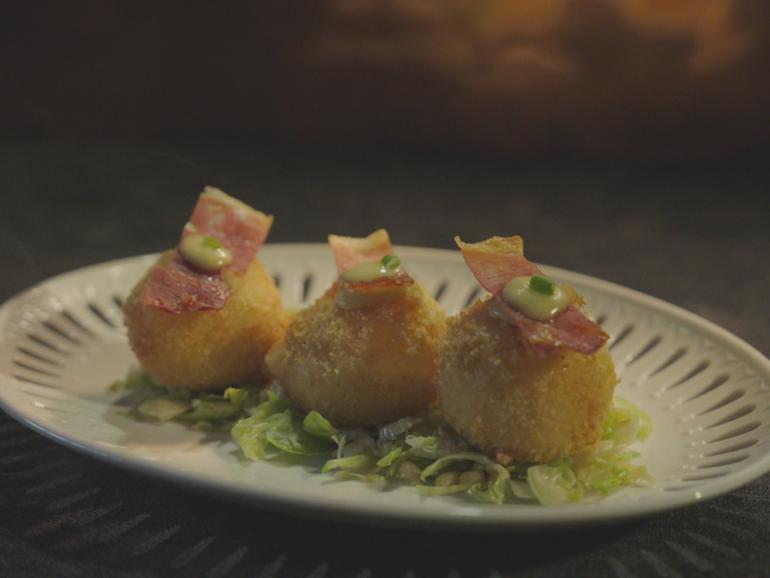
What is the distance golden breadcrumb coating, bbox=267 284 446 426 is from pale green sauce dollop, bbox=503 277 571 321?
1.02 feet

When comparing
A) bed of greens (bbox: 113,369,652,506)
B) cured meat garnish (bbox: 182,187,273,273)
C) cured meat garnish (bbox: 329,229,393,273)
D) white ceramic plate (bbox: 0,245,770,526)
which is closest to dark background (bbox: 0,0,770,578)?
white ceramic plate (bbox: 0,245,770,526)

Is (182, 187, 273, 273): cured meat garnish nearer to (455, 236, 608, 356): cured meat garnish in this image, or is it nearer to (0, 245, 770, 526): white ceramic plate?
(0, 245, 770, 526): white ceramic plate

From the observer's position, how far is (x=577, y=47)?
6430mm

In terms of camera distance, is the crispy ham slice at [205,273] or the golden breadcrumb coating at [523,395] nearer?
the golden breadcrumb coating at [523,395]

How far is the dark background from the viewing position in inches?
199

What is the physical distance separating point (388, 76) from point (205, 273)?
4.36 m

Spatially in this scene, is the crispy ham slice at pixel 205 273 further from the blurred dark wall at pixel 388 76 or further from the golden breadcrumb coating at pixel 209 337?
the blurred dark wall at pixel 388 76

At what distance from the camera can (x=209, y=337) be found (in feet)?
9.05

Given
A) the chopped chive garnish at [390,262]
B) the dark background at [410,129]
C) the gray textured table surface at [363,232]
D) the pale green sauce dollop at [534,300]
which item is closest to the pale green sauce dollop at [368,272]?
the chopped chive garnish at [390,262]

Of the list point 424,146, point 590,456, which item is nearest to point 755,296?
point 590,456

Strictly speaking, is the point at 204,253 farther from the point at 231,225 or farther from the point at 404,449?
the point at 404,449

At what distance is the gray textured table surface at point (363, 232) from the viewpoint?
6.81 feet

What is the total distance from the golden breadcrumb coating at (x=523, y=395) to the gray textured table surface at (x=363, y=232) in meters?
0.22

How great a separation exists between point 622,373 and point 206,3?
475 cm
